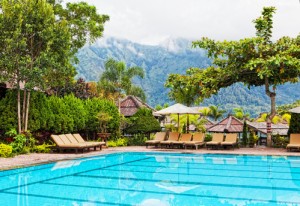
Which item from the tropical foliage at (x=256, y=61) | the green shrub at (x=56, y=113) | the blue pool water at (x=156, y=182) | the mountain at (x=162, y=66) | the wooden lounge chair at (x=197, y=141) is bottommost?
the blue pool water at (x=156, y=182)

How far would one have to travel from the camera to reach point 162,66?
132125 mm

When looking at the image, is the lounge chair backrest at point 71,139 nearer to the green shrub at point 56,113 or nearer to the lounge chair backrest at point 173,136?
the green shrub at point 56,113

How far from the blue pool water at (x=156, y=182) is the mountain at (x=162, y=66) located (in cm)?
8570

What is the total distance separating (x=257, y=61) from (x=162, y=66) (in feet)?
378

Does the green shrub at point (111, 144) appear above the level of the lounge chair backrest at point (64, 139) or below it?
below

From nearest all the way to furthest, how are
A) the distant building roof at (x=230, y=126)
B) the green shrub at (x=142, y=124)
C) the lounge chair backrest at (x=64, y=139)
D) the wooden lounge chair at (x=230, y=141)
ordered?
the lounge chair backrest at (x=64, y=139)
the wooden lounge chair at (x=230, y=141)
the distant building roof at (x=230, y=126)
the green shrub at (x=142, y=124)

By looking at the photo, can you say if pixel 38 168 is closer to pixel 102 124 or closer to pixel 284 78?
pixel 102 124

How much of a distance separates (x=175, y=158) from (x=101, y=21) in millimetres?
13015

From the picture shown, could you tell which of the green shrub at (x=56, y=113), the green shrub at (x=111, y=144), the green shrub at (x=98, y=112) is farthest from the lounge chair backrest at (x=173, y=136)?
the green shrub at (x=56, y=113)

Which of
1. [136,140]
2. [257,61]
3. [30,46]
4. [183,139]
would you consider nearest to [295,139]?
[257,61]

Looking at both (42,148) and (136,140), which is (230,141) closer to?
(136,140)

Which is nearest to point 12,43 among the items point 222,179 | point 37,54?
point 37,54

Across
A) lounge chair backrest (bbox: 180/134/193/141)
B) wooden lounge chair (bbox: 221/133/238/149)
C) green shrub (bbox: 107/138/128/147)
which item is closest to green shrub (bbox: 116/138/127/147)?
green shrub (bbox: 107/138/128/147)

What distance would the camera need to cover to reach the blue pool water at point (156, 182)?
7.41m
